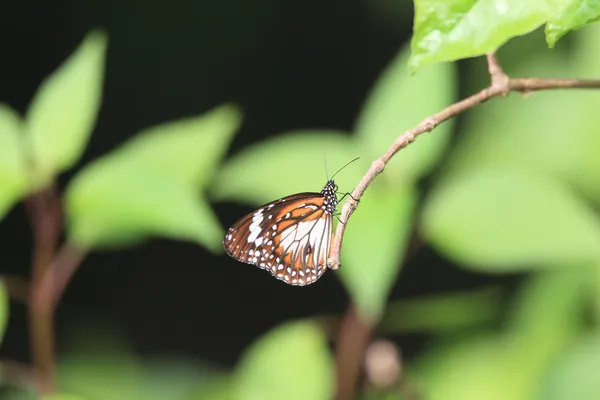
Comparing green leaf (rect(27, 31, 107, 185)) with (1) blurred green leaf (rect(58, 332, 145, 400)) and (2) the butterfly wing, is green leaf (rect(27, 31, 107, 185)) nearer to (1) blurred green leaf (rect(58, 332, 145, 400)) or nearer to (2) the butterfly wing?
(2) the butterfly wing

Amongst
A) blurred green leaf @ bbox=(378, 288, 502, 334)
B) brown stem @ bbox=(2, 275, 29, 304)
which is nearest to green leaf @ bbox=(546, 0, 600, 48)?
brown stem @ bbox=(2, 275, 29, 304)

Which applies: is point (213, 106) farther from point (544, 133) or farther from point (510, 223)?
point (510, 223)

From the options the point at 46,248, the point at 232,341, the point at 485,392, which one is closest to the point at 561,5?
the point at 46,248

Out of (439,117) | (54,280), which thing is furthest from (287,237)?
(54,280)

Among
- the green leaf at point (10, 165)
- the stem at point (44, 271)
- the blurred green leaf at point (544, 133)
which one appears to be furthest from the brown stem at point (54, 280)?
the blurred green leaf at point (544, 133)

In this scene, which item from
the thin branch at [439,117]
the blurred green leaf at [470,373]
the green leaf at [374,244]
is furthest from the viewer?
the blurred green leaf at [470,373]

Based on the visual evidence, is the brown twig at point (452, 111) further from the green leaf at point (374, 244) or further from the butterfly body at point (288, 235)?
the green leaf at point (374, 244)
